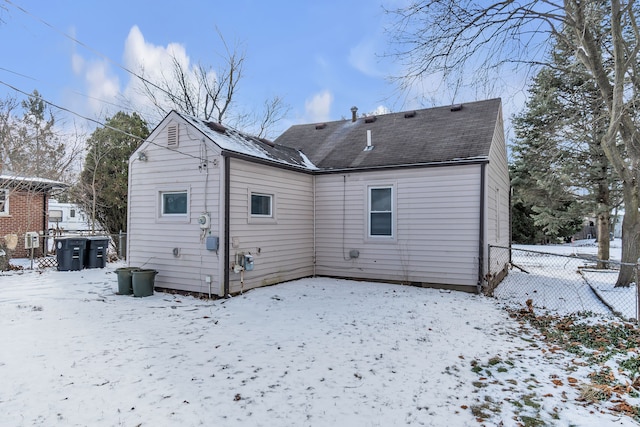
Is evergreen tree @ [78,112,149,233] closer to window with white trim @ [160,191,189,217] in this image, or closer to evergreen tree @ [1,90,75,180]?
evergreen tree @ [1,90,75,180]

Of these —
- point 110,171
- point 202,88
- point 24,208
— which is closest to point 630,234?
point 110,171

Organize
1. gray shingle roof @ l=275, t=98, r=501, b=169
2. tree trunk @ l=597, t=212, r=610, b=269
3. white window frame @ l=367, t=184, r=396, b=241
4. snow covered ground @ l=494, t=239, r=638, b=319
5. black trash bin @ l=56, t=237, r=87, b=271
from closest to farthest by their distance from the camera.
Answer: snow covered ground @ l=494, t=239, r=638, b=319, gray shingle roof @ l=275, t=98, r=501, b=169, white window frame @ l=367, t=184, r=396, b=241, black trash bin @ l=56, t=237, r=87, b=271, tree trunk @ l=597, t=212, r=610, b=269

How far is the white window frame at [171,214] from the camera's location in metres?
7.84

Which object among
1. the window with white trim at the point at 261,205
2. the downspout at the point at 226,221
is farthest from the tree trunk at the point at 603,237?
the downspout at the point at 226,221

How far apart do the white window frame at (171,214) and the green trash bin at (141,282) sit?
1235mm

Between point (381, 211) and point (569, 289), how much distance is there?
534 centimetres

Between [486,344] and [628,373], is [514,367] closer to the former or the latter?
[486,344]

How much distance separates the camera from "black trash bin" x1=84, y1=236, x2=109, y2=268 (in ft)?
37.3

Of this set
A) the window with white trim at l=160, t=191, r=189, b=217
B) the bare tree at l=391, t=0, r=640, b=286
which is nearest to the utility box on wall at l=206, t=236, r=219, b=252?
the window with white trim at l=160, t=191, r=189, b=217

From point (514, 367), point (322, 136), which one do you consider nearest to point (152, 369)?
point (514, 367)

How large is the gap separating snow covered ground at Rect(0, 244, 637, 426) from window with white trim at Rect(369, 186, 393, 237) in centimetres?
283

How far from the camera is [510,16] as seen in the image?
612 cm

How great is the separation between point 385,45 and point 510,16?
84.1 inches

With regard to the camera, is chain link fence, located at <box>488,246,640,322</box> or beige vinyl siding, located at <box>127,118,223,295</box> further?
beige vinyl siding, located at <box>127,118,223,295</box>
